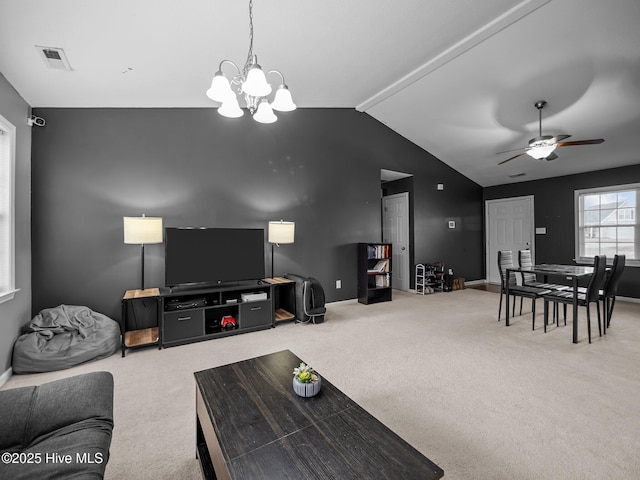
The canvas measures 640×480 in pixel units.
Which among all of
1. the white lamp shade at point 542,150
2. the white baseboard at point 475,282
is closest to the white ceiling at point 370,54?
the white lamp shade at point 542,150

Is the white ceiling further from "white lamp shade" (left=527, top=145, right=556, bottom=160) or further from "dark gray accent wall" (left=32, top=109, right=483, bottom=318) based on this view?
"white lamp shade" (left=527, top=145, right=556, bottom=160)

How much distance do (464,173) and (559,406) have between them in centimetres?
564

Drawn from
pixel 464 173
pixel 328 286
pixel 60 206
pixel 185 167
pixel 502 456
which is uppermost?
pixel 464 173

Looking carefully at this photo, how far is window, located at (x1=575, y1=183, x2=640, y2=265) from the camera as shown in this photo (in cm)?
510

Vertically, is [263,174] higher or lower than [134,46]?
lower

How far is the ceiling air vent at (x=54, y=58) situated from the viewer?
2.35 metres

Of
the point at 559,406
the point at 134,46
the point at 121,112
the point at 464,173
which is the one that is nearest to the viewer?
the point at 559,406

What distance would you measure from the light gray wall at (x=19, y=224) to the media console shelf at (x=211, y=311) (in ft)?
3.83

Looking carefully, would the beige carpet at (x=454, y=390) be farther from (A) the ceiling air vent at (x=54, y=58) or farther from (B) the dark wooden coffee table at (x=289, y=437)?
(A) the ceiling air vent at (x=54, y=58)

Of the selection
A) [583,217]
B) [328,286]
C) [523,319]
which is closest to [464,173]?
[583,217]

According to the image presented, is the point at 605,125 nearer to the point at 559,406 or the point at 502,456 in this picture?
the point at 559,406

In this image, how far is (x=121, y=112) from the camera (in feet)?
11.5

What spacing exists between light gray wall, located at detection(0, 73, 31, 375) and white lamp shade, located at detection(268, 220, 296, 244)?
8.15 ft

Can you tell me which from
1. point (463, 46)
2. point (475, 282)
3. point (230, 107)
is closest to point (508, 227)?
point (475, 282)
